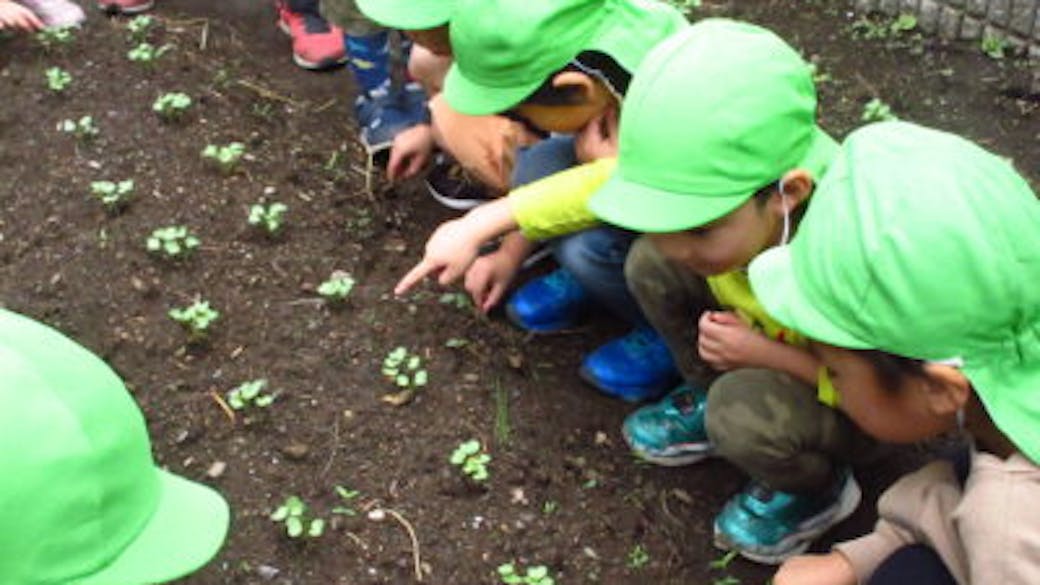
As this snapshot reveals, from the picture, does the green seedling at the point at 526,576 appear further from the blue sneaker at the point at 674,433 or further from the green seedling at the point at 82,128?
the green seedling at the point at 82,128

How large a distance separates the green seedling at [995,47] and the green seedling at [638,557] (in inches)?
76.2

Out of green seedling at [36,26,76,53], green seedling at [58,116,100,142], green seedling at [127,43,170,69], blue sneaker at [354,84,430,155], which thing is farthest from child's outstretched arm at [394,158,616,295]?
green seedling at [36,26,76,53]

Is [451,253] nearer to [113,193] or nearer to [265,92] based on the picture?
[113,193]

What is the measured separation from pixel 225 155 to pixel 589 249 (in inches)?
44.9

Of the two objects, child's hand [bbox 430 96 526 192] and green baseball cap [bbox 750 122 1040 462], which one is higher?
green baseball cap [bbox 750 122 1040 462]

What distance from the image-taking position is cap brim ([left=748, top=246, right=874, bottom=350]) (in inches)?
64.9

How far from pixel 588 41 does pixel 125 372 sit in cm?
128

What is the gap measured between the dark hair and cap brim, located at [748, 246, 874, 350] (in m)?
0.04

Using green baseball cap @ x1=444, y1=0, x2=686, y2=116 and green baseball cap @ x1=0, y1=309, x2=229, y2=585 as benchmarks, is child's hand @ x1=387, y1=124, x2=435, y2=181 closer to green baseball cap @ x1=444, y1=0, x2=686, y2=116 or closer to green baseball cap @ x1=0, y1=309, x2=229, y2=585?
green baseball cap @ x1=444, y1=0, x2=686, y2=116

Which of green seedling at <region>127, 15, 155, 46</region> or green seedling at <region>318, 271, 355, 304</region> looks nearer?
green seedling at <region>318, 271, 355, 304</region>

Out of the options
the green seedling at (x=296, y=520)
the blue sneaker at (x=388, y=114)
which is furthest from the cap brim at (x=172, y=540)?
the blue sneaker at (x=388, y=114)

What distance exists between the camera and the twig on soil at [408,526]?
2289mm

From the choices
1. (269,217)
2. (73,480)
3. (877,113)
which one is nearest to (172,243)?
(269,217)

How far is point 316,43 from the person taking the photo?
3766 mm
